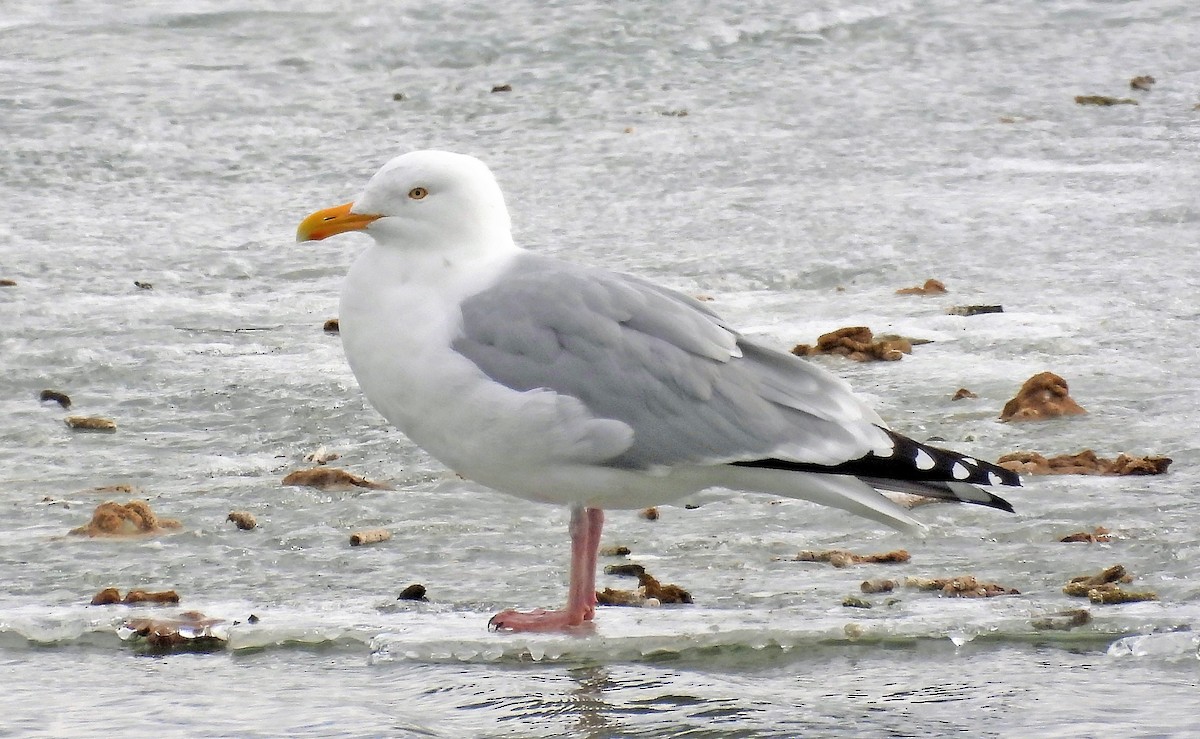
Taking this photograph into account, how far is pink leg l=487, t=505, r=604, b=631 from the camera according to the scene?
4242 mm

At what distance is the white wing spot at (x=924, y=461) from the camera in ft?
14.1

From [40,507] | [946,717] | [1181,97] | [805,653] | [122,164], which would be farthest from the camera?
[1181,97]

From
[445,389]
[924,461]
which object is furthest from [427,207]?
[924,461]

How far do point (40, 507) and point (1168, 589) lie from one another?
315cm

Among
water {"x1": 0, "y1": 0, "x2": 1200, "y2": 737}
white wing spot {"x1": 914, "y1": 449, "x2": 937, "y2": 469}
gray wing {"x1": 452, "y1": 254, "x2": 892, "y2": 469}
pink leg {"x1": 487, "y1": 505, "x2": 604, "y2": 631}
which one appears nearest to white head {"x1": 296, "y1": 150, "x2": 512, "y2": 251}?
gray wing {"x1": 452, "y1": 254, "x2": 892, "y2": 469}

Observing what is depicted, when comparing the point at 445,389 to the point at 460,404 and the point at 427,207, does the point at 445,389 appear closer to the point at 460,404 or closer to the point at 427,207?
the point at 460,404

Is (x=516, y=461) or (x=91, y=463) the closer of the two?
(x=516, y=461)

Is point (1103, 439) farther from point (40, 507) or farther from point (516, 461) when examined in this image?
point (40, 507)

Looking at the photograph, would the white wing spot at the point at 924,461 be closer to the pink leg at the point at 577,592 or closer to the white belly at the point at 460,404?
the white belly at the point at 460,404

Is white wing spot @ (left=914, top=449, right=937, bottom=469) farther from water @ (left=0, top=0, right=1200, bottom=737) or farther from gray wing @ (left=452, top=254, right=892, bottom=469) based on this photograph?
water @ (left=0, top=0, right=1200, bottom=737)

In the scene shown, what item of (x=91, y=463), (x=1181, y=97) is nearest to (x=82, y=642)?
(x=91, y=463)

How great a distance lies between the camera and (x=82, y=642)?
421 centimetres

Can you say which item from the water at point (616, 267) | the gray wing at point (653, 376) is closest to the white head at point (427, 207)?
the gray wing at point (653, 376)

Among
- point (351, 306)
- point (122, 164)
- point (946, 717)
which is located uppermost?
point (122, 164)
